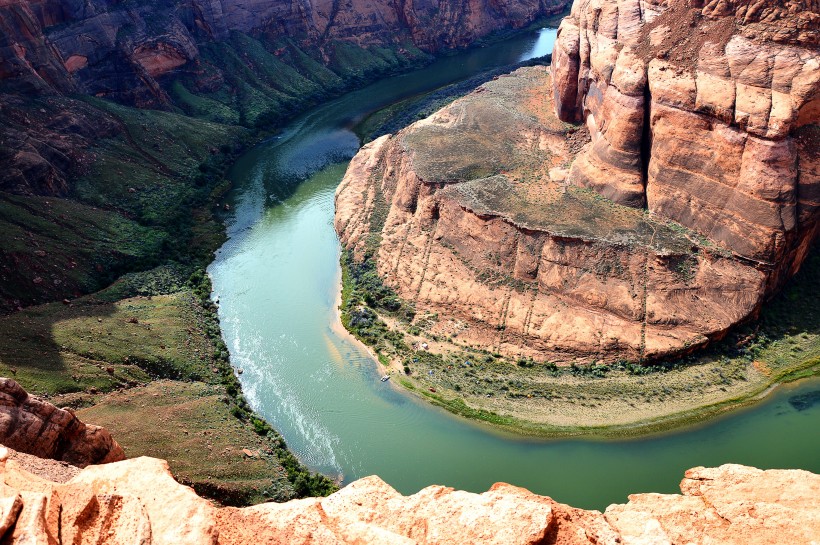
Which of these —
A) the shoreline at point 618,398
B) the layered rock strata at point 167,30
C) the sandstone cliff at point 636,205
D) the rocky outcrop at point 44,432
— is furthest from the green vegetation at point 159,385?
the layered rock strata at point 167,30

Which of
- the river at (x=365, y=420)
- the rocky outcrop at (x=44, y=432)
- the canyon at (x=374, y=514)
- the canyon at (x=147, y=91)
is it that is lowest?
the river at (x=365, y=420)

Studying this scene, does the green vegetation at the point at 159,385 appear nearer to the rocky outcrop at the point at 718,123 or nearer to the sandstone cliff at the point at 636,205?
the sandstone cliff at the point at 636,205

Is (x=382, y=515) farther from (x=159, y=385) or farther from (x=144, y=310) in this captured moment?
(x=144, y=310)

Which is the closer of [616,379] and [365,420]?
[365,420]

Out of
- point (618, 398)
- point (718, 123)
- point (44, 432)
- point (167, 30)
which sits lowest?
point (618, 398)

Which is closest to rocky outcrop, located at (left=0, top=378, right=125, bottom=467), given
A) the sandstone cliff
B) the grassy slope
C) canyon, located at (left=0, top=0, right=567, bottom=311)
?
the grassy slope

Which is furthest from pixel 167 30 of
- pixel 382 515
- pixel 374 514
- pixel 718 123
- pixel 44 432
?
pixel 382 515
